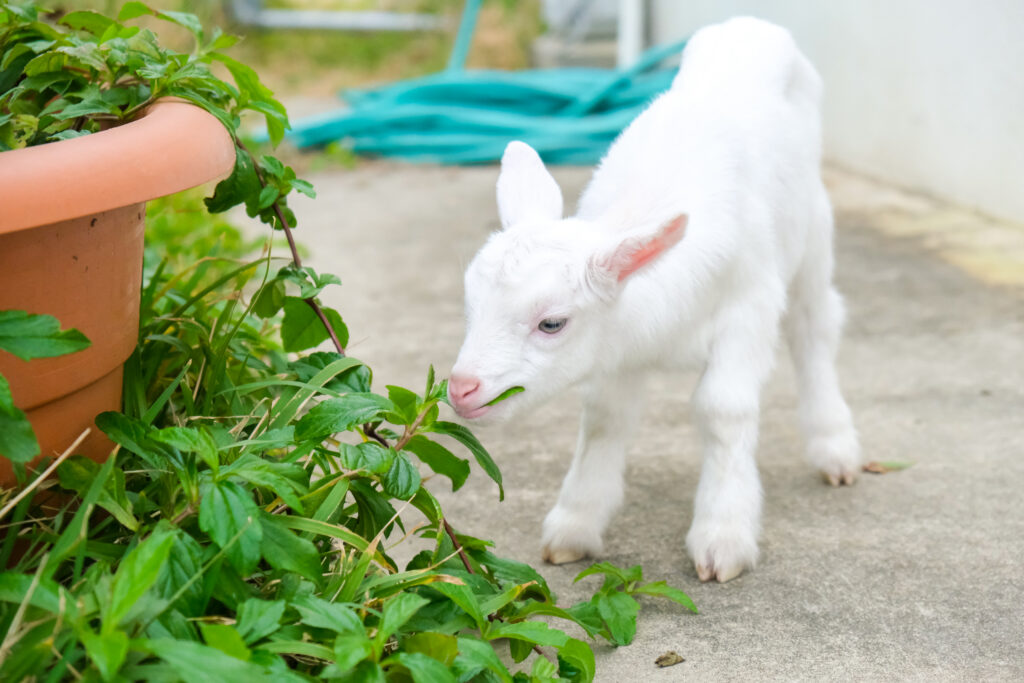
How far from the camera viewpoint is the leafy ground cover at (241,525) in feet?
4.96

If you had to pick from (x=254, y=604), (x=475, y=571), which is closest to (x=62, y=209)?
(x=254, y=604)

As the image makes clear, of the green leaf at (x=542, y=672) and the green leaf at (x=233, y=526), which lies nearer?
the green leaf at (x=233, y=526)

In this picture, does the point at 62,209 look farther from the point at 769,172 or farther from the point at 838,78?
the point at 838,78

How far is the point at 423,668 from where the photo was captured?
1580 mm

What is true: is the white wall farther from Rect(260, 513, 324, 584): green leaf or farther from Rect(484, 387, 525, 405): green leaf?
Rect(260, 513, 324, 584): green leaf

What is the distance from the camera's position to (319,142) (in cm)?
A: 752

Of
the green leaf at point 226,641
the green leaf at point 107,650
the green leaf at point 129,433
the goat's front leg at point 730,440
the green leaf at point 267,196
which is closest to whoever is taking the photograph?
the green leaf at point 107,650

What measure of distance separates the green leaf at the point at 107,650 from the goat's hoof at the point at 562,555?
47.8 inches

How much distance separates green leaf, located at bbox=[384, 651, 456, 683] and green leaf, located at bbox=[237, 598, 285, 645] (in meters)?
0.17

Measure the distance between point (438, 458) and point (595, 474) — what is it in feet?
2.21

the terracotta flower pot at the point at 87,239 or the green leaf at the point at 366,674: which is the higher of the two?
the terracotta flower pot at the point at 87,239

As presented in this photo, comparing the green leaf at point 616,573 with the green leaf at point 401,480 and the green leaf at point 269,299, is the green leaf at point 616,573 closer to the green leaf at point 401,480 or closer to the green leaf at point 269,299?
the green leaf at point 401,480

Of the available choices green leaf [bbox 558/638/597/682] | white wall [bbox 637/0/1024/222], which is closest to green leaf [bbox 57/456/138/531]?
green leaf [bbox 558/638/597/682]

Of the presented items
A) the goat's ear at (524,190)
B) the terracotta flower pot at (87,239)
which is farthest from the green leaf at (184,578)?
the goat's ear at (524,190)
